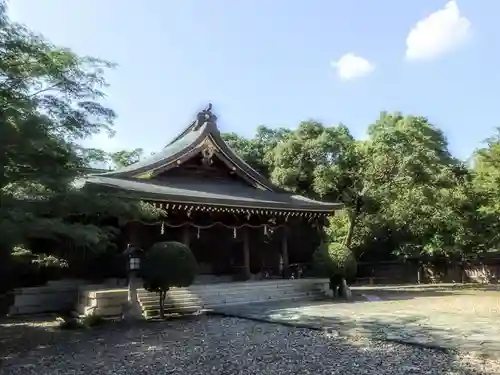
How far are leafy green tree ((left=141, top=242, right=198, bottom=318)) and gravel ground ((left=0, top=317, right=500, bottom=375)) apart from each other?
4.53ft

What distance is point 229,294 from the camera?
47.3 feet

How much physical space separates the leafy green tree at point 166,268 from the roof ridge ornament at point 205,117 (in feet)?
28.1

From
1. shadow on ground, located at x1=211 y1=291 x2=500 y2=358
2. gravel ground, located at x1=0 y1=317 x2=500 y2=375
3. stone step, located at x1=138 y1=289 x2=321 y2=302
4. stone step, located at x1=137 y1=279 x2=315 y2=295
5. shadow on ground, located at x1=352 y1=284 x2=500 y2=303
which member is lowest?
gravel ground, located at x1=0 y1=317 x2=500 y2=375

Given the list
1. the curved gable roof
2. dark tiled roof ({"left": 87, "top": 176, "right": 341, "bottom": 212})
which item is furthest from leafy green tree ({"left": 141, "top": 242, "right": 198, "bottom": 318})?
the curved gable roof

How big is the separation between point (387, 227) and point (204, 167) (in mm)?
10745

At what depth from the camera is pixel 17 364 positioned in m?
6.92

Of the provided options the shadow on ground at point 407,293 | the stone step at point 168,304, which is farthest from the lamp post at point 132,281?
the shadow on ground at point 407,293

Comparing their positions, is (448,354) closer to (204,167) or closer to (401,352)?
(401,352)

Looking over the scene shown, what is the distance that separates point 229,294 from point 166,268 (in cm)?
378

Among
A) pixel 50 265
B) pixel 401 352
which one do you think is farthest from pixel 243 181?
pixel 401 352

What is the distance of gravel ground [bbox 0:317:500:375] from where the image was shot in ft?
20.1

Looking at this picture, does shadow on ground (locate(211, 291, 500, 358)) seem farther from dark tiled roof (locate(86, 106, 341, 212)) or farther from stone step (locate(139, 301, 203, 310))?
dark tiled roof (locate(86, 106, 341, 212))

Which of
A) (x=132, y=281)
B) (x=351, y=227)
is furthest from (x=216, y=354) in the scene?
(x=351, y=227)

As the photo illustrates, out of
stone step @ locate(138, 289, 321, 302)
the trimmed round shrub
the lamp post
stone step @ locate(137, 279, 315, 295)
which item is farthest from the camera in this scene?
stone step @ locate(137, 279, 315, 295)
